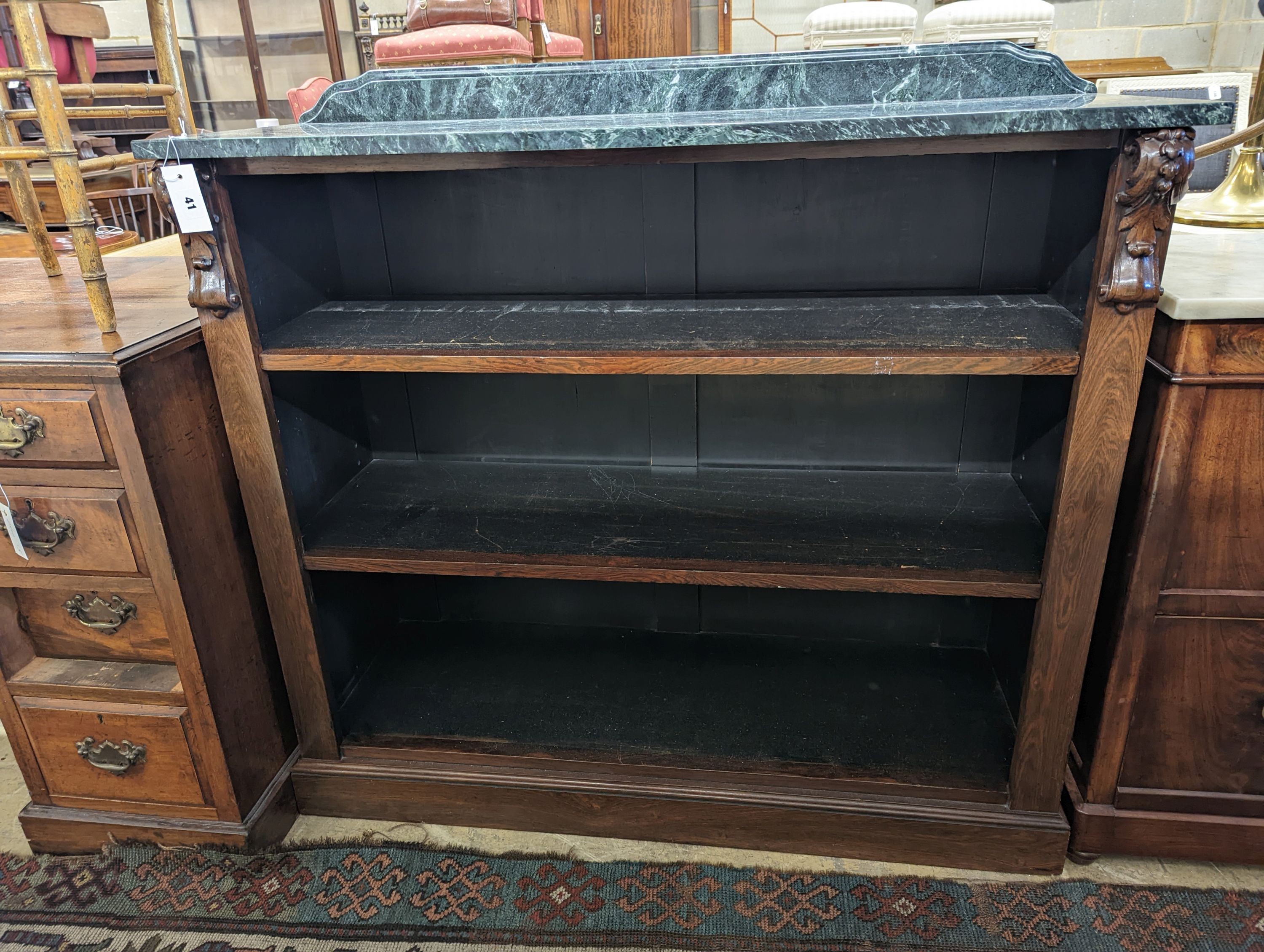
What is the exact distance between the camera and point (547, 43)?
481 cm

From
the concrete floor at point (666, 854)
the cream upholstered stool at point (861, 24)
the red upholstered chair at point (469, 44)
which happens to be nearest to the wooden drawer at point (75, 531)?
the concrete floor at point (666, 854)

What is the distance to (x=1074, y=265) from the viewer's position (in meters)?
1.22

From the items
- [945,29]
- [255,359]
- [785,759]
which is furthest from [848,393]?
[945,29]

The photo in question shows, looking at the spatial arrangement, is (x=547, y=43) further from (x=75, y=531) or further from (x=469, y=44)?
(x=75, y=531)

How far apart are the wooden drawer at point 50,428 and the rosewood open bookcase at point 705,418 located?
0.19 meters

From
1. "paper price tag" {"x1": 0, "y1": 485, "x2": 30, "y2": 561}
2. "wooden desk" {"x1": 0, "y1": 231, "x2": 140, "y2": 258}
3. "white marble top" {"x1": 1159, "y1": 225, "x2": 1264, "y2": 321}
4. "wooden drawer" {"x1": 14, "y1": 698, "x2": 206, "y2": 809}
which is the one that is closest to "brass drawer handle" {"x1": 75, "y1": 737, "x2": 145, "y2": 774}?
"wooden drawer" {"x1": 14, "y1": 698, "x2": 206, "y2": 809}

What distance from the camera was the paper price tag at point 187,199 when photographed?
3.66 feet

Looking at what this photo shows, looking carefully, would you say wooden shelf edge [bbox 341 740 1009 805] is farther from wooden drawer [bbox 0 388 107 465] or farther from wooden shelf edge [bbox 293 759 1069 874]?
wooden drawer [bbox 0 388 107 465]

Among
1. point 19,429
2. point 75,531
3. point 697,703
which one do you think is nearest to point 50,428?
point 19,429

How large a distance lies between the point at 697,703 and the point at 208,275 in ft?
3.81

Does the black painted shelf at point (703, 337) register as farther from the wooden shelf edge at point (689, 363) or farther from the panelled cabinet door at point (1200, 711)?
the panelled cabinet door at point (1200, 711)

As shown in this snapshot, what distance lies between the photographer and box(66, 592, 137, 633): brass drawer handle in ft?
4.41

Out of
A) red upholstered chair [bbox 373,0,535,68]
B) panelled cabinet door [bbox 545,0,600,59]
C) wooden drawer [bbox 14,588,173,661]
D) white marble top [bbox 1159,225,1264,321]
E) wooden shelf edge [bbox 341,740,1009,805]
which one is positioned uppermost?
panelled cabinet door [bbox 545,0,600,59]

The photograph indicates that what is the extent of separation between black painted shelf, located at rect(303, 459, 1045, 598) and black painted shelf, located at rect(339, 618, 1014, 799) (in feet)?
1.30
